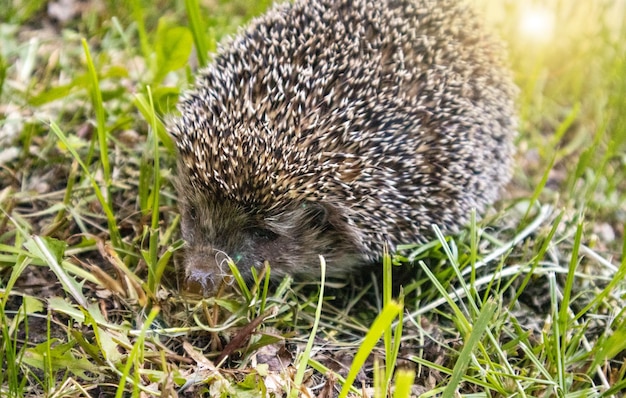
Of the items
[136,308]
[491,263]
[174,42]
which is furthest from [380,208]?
[174,42]

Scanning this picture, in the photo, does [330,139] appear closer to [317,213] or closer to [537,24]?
[317,213]

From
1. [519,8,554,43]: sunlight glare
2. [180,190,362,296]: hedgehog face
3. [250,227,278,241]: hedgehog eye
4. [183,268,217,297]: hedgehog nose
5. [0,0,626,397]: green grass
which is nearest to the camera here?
[0,0,626,397]: green grass

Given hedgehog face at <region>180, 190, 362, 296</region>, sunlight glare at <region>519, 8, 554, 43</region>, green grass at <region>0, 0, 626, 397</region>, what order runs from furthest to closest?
1. sunlight glare at <region>519, 8, 554, 43</region>
2. hedgehog face at <region>180, 190, 362, 296</region>
3. green grass at <region>0, 0, 626, 397</region>

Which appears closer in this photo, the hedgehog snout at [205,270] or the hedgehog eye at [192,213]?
the hedgehog snout at [205,270]

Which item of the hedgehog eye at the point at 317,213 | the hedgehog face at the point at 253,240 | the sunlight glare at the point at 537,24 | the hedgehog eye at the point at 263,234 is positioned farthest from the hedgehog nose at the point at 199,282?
the sunlight glare at the point at 537,24

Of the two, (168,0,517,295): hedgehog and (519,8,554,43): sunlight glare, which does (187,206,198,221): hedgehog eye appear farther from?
(519,8,554,43): sunlight glare

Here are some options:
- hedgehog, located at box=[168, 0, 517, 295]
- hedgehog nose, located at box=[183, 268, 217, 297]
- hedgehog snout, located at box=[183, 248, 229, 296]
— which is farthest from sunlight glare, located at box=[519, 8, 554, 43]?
hedgehog nose, located at box=[183, 268, 217, 297]

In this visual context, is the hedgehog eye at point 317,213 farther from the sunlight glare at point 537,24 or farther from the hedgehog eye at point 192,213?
the sunlight glare at point 537,24

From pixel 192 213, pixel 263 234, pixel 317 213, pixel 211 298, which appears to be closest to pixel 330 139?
pixel 317 213
